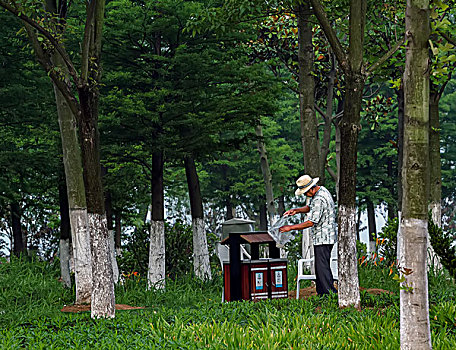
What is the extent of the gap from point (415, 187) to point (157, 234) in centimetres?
964

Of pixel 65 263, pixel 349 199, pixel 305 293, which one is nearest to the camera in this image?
pixel 349 199

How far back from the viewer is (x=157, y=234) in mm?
14125

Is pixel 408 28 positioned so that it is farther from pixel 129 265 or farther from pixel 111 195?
pixel 129 265

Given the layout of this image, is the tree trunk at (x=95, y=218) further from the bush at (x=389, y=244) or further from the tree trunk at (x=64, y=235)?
the bush at (x=389, y=244)

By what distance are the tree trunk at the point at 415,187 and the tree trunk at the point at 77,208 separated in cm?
687

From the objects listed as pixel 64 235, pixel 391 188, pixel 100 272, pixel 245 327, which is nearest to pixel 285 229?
pixel 245 327

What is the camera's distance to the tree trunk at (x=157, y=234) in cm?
1395

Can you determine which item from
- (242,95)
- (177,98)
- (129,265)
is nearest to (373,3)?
(242,95)

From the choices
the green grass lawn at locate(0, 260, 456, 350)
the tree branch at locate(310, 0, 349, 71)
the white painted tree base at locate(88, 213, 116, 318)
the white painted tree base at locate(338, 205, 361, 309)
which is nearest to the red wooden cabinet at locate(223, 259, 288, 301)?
the green grass lawn at locate(0, 260, 456, 350)

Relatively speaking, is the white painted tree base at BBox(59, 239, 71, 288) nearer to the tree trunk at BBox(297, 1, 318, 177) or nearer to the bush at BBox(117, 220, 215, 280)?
the bush at BBox(117, 220, 215, 280)

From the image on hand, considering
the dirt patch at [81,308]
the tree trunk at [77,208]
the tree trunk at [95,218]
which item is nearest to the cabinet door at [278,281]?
the dirt patch at [81,308]

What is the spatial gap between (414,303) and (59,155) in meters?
10.9

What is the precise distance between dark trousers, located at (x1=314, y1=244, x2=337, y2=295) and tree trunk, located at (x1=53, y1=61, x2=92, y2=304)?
13.6 ft

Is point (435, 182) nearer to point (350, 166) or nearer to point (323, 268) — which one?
point (323, 268)
